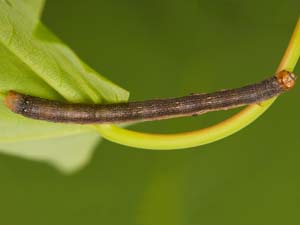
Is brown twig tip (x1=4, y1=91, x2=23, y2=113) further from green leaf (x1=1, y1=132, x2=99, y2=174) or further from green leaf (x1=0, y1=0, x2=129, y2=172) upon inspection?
green leaf (x1=1, y1=132, x2=99, y2=174)

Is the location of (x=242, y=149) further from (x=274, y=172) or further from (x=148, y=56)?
(x=148, y=56)

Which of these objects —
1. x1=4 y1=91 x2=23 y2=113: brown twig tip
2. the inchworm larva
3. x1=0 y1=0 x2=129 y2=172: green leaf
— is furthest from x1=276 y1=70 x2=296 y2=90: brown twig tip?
x1=4 y1=91 x2=23 y2=113: brown twig tip

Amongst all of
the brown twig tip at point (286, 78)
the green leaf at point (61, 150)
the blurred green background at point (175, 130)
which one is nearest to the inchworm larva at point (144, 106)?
the brown twig tip at point (286, 78)

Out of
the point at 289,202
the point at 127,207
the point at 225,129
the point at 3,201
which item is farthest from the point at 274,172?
the point at 3,201

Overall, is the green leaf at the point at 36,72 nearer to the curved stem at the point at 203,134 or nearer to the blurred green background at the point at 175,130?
the curved stem at the point at 203,134

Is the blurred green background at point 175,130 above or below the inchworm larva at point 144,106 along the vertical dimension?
above
